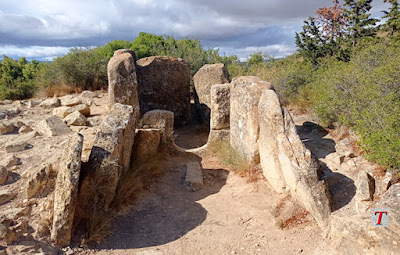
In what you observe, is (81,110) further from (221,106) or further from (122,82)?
(221,106)

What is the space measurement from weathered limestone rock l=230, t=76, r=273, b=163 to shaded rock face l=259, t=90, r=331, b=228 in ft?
0.80

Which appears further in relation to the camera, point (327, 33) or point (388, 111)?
point (327, 33)

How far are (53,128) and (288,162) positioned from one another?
13.6 ft

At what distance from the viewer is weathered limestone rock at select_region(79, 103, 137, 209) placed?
3643mm

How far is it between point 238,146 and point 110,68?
3129 mm

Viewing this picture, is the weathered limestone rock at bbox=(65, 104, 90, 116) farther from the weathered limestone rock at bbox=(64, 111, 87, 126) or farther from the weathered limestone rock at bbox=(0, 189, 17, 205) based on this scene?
the weathered limestone rock at bbox=(0, 189, 17, 205)

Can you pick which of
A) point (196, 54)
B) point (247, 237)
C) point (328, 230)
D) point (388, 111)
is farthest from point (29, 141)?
point (196, 54)

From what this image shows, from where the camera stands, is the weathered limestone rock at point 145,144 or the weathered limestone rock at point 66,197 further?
the weathered limestone rock at point 145,144

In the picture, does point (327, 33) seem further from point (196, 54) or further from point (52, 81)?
point (52, 81)

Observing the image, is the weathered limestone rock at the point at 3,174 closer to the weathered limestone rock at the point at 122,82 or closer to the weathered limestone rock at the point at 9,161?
the weathered limestone rock at the point at 9,161

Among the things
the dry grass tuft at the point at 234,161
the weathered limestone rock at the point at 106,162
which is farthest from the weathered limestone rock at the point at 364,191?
the weathered limestone rock at the point at 106,162

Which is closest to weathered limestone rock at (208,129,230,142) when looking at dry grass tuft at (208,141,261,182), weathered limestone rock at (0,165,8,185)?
dry grass tuft at (208,141,261,182)

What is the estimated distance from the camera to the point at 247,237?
11.7 feet

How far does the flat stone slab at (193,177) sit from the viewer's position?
4.78m
